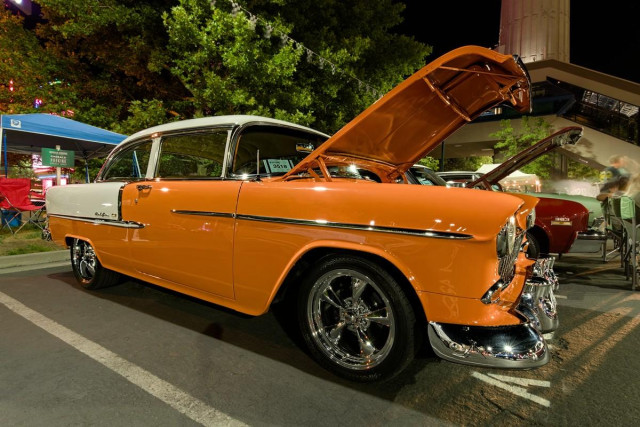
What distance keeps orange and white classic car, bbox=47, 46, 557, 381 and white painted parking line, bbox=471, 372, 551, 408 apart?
35 cm

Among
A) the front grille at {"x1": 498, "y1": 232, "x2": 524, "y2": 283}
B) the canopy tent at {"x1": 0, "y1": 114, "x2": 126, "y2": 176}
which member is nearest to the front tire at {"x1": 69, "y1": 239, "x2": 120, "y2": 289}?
the front grille at {"x1": 498, "y1": 232, "x2": 524, "y2": 283}

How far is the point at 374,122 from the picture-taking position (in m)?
2.45

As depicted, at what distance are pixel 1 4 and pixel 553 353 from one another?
25.5 meters

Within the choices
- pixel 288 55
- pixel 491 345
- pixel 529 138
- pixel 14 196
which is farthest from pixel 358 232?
pixel 529 138

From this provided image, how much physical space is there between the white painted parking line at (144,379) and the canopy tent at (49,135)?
6094 mm

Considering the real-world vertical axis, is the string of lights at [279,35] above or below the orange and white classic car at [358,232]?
above

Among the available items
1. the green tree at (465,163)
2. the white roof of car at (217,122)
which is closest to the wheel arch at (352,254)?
the white roof of car at (217,122)

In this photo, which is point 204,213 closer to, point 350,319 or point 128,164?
point 350,319

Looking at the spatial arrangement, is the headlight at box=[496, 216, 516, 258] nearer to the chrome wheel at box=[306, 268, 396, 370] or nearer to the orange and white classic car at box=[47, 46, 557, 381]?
the orange and white classic car at box=[47, 46, 557, 381]

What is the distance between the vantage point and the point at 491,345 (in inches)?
70.1

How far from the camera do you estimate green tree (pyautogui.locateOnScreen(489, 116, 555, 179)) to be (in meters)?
22.9

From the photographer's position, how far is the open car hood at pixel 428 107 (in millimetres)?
2219

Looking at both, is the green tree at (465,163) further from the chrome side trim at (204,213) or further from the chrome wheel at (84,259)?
the chrome side trim at (204,213)

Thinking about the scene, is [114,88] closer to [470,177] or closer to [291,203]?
[470,177]
